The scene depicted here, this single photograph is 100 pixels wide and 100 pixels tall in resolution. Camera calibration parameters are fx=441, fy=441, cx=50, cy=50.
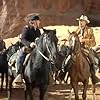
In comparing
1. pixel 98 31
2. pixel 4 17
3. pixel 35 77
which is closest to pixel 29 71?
pixel 35 77

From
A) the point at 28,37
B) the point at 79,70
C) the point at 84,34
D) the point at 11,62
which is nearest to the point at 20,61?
the point at 28,37

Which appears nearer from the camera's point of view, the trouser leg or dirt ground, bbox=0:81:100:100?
the trouser leg

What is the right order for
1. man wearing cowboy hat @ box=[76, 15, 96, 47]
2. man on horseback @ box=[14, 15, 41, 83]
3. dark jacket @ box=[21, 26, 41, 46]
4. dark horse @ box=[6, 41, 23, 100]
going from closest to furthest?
man on horseback @ box=[14, 15, 41, 83]
dark jacket @ box=[21, 26, 41, 46]
man wearing cowboy hat @ box=[76, 15, 96, 47]
dark horse @ box=[6, 41, 23, 100]

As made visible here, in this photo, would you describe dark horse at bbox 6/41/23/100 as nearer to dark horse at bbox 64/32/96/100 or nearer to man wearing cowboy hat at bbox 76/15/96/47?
man wearing cowboy hat at bbox 76/15/96/47

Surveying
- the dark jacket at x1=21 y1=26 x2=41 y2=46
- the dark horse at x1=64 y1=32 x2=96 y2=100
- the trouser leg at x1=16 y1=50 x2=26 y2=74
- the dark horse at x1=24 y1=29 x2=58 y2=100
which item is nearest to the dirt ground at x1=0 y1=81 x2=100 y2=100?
the dark horse at x1=64 y1=32 x2=96 y2=100

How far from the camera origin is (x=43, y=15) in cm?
2619

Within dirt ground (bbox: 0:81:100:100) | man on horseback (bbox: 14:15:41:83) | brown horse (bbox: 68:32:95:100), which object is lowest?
dirt ground (bbox: 0:81:100:100)

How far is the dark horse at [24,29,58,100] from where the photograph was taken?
30.3ft

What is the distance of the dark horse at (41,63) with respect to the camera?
923cm

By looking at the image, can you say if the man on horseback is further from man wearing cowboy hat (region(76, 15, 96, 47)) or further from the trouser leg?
man wearing cowboy hat (region(76, 15, 96, 47))

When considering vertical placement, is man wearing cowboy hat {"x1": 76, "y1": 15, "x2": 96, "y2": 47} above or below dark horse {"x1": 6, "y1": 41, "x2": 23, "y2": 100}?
above

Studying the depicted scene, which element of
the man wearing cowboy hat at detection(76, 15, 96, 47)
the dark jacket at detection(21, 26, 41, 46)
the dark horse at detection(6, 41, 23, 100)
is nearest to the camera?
the dark jacket at detection(21, 26, 41, 46)

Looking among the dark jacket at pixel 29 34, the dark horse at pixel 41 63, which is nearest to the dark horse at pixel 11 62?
the dark jacket at pixel 29 34

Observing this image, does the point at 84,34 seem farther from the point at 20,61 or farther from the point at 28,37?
the point at 20,61
